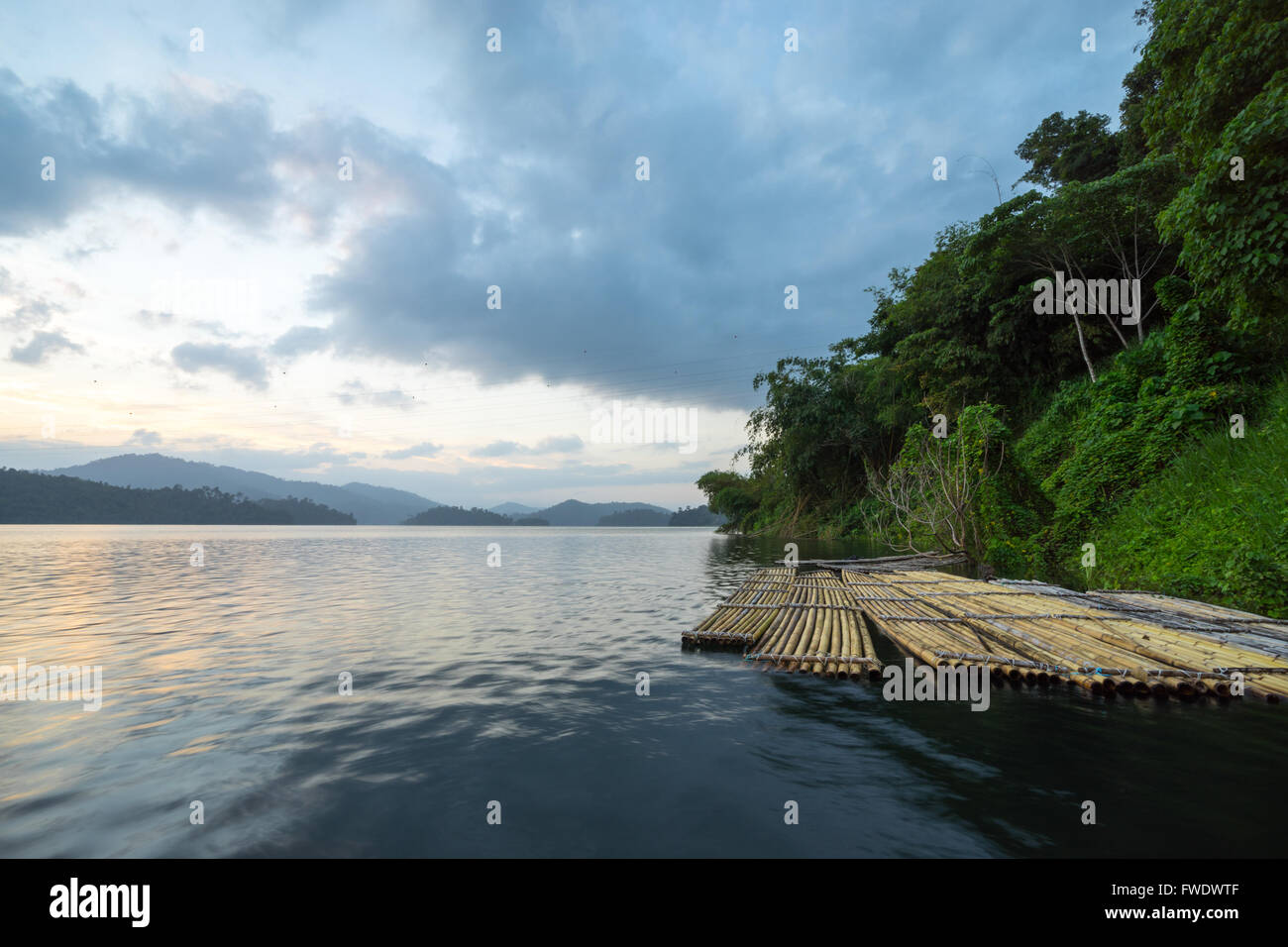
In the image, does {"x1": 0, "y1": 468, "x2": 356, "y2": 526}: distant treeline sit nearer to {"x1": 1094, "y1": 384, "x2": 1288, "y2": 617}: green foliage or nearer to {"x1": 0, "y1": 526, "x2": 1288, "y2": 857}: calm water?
{"x1": 0, "y1": 526, "x2": 1288, "y2": 857}: calm water

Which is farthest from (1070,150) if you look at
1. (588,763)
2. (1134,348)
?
(588,763)

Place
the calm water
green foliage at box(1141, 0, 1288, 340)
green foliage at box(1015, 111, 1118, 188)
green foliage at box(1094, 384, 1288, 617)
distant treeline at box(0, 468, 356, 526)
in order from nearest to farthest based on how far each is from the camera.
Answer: the calm water < green foliage at box(1141, 0, 1288, 340) < green foliage at box(1094, 384, 1288, 617) < green foliage at box(1015, 111, 1118, 188) < distant treeline at box(0, 468, 356, 526)

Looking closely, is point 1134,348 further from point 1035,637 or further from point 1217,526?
point 1035,637

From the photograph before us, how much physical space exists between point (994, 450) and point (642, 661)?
599 inches

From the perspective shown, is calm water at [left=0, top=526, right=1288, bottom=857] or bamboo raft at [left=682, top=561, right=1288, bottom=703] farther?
bamboo raft at [left=682, top=561, right=1288, bottom=703]

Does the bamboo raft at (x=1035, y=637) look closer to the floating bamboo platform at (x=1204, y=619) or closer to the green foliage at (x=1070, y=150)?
the floating bamboo platform at (x=1204, y=619)

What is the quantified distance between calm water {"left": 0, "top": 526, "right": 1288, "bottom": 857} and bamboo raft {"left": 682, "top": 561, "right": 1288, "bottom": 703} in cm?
33

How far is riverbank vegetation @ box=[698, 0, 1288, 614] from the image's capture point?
30.5 feet

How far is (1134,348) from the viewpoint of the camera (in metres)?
17.2

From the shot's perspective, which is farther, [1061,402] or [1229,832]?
[1061,402]

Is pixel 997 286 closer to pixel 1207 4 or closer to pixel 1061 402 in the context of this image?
pixel 1061 402

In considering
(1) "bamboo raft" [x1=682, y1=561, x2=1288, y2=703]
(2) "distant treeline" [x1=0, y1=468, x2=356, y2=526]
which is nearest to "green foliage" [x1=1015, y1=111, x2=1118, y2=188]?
(1) "bamboo raft" [x1=682, y1=561, x2=1288, y2=703]
